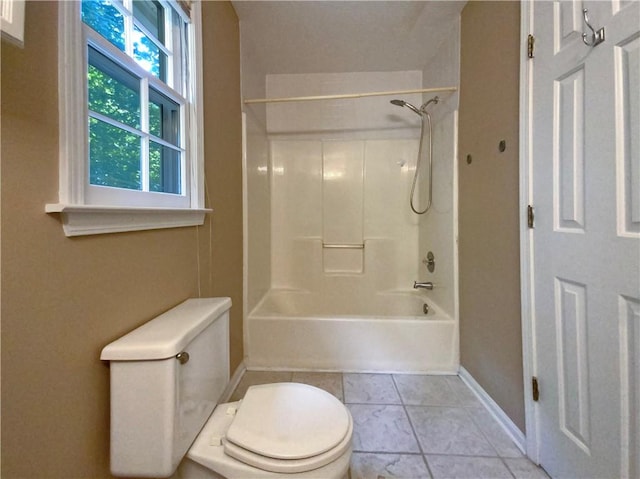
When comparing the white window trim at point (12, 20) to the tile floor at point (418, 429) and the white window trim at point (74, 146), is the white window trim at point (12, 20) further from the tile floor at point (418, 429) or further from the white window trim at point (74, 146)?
the tile floor at point (418, 429)

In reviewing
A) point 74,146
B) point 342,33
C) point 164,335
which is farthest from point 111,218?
point 342,33

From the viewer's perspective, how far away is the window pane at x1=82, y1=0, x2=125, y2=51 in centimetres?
75

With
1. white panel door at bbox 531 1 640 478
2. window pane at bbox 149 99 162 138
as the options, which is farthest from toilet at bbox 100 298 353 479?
white panel door at bbox 531 1 640 478

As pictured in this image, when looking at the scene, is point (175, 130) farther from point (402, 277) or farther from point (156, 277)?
point (402, 277)

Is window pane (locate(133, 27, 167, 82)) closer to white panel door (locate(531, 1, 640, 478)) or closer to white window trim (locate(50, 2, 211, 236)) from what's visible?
white window trim (locate(50, 2, 211, 236))

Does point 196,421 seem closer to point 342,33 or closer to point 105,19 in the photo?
point 105,19

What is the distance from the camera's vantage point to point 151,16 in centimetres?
106

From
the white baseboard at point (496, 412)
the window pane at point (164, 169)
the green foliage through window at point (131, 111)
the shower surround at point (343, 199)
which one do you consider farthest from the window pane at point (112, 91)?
the white baseboard at point (496, 412)

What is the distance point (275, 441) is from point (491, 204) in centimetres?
146

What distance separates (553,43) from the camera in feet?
3.38

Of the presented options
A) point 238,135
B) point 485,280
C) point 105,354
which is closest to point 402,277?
point 485,280

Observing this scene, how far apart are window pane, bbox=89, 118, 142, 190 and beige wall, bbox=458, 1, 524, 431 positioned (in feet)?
5.15

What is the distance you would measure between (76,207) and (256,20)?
1.86m

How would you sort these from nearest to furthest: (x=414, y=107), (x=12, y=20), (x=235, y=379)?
(x=12, y=20)
(x=235, y=379)
(x=414, y=107)
